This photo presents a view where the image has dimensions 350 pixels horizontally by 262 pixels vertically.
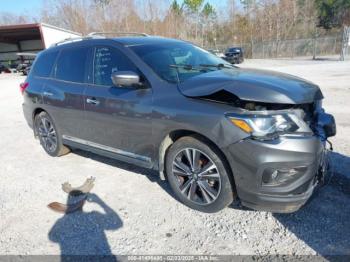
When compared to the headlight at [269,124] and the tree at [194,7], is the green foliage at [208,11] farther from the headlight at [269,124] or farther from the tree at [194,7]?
the headlight at [269,124]

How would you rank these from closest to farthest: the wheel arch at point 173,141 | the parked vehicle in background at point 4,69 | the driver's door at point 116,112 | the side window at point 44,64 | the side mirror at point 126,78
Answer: the wheel arch at point 173,141
the side mirror at point 126,78
the driver's door at point 116,112
the side window at point 44,64
the parked vehicle in background at point 4,69

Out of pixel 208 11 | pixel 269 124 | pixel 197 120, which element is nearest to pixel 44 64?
pixel 197 120

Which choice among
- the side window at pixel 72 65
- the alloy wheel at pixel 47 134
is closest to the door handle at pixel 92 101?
the side window at pixel 72 65

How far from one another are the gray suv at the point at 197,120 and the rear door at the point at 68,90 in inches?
0.7

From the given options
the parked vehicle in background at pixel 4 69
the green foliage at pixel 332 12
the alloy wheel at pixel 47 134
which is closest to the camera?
the alloy wheel at pixel 47 134

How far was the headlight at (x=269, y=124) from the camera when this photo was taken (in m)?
2.68

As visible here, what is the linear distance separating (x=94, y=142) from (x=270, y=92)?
2576mm

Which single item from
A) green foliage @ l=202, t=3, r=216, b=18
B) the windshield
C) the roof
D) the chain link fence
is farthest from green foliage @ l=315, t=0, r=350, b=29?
the roof

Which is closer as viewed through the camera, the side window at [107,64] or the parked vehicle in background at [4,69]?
the side window at [107,64]

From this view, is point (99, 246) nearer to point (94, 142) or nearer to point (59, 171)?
point (94, 142)

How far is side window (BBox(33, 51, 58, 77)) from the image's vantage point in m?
5.04

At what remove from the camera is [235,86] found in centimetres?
286


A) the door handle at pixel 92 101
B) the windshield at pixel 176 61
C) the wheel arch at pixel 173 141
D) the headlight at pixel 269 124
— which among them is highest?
the windshield at pixel 176 61

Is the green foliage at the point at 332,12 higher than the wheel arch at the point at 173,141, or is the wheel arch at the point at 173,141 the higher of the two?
the green foliage at the point at 332,12
